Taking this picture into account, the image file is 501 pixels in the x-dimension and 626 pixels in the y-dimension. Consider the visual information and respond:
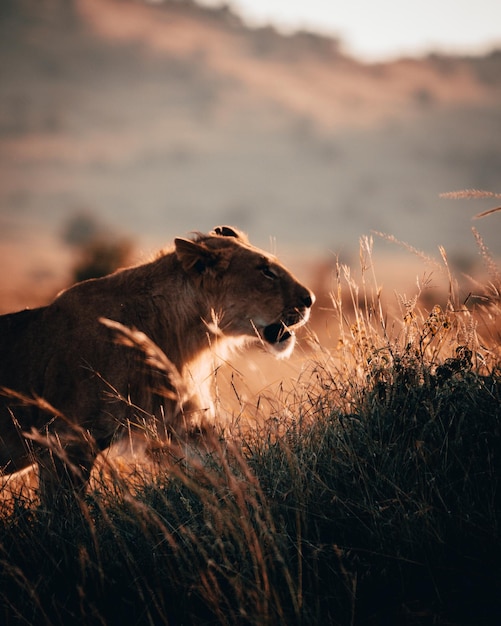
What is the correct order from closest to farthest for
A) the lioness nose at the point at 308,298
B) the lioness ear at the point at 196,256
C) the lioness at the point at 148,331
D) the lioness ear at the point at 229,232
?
the lioness at the point at 148,331 < the lioness ear at the point at 196,256 < the lioness nose at the point at 308,298 < the lioness ear at the point at 229,232

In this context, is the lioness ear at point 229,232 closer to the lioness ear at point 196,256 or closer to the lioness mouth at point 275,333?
the lioness ear at point 196,256

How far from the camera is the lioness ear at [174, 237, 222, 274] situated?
4.84m

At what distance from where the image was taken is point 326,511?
322 centimetres

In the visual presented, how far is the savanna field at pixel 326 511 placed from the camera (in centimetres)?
280

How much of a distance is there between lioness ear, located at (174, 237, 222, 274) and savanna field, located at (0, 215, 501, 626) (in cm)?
102

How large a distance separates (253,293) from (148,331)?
0.81m

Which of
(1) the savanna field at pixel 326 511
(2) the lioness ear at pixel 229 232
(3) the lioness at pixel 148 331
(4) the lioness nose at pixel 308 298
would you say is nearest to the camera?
(1) the savanna field at pixel 326 511

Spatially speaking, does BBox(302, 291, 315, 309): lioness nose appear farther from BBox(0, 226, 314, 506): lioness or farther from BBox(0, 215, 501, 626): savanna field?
BBox(0, 215, 501, 626): savanna field

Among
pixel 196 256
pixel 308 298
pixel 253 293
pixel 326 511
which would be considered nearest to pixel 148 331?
pixel 196 256

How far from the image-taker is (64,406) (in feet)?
15.0

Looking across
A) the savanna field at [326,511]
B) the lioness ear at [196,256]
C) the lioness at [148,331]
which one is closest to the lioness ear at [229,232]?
the lioness at [148,331]

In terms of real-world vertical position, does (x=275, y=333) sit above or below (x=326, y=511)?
above

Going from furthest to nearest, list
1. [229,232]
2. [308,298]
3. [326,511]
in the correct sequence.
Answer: [229,232] < [308,298] < [326,511]

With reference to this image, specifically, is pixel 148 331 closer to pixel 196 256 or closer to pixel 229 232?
pixel 196 256
